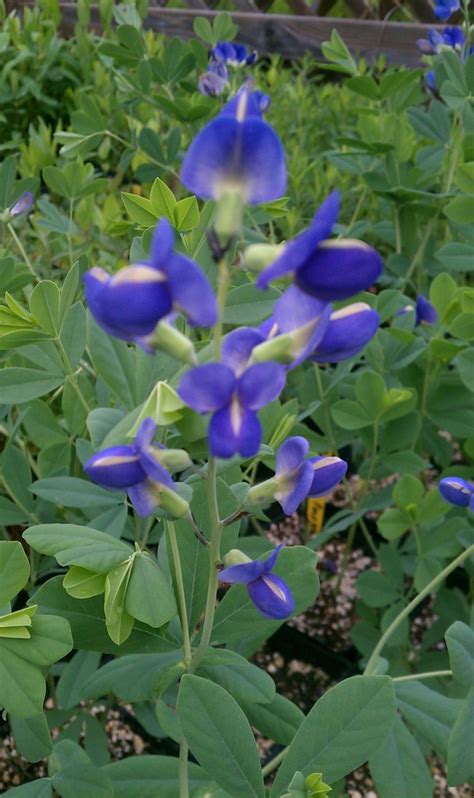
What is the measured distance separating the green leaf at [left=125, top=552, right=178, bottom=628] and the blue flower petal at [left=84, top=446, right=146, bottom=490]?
14 cm

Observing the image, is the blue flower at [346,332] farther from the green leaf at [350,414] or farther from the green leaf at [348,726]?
the green leaf at [350,414]

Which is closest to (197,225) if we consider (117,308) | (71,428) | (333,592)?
(71,428)

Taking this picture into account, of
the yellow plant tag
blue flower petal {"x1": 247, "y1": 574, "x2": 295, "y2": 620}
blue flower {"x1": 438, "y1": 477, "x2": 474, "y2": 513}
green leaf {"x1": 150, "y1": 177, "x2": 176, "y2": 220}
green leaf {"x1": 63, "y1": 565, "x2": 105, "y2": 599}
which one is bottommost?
the yellow plant tag

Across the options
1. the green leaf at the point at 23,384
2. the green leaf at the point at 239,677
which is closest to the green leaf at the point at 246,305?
the green leaf at the point at 23,384

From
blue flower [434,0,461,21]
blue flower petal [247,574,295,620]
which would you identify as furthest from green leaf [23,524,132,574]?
blue flower [434,0,461,21]

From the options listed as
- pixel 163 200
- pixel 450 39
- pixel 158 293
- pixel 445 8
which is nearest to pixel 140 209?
pixel 163 200

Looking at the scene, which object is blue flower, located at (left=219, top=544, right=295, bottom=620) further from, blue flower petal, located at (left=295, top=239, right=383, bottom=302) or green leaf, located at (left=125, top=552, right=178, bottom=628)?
blue flower petal, located at (left=295, top=239, right=383, bottom=302)

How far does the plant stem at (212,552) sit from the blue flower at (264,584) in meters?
0.01

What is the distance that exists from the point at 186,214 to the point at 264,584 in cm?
37

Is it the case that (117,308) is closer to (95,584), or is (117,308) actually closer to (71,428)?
(95,584)

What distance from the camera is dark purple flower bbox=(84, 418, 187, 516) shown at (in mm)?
500

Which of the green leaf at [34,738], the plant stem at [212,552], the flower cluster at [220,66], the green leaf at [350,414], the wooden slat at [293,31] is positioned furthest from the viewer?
the wooden slat at [293,31]

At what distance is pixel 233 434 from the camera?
46 centimetres

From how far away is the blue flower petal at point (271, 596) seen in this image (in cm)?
60
